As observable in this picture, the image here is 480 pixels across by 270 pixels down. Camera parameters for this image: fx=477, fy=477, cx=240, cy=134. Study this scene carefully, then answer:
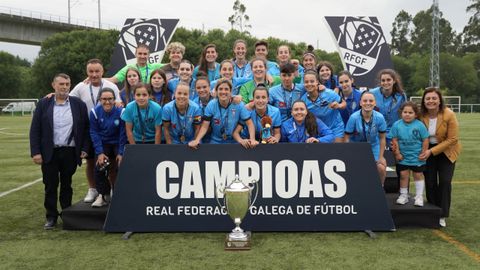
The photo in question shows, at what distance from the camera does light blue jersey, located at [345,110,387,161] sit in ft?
17.3

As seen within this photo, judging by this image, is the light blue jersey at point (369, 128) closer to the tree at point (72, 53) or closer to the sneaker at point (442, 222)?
the sneaker at point (442, 222)

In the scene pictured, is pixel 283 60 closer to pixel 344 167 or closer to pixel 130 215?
pixel 344 167

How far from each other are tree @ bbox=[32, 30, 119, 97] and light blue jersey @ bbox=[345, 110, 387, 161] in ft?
123

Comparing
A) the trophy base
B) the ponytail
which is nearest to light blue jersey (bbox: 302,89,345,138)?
the ponytail

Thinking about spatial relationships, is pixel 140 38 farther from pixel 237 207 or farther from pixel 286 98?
pixel 237 207

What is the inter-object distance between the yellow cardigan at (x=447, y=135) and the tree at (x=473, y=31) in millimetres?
76167

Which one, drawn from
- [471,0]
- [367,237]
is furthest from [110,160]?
[471,0]

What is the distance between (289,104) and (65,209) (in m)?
2.83

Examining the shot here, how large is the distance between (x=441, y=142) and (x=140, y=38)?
602cm

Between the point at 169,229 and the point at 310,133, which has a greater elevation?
the point at 310,133

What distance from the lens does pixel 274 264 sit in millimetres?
4078

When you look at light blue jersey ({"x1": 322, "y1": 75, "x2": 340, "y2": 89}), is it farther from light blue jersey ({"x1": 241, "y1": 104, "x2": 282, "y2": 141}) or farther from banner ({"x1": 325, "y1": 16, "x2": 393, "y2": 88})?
banner ({"x1": 325, "y1": 16, "x2": 393, "y2": 88})

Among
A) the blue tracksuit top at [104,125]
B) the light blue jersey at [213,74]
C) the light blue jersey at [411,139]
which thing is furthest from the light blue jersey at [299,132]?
the blue tracksuit top at [104,125]

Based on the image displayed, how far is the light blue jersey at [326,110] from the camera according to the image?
18.6ft
